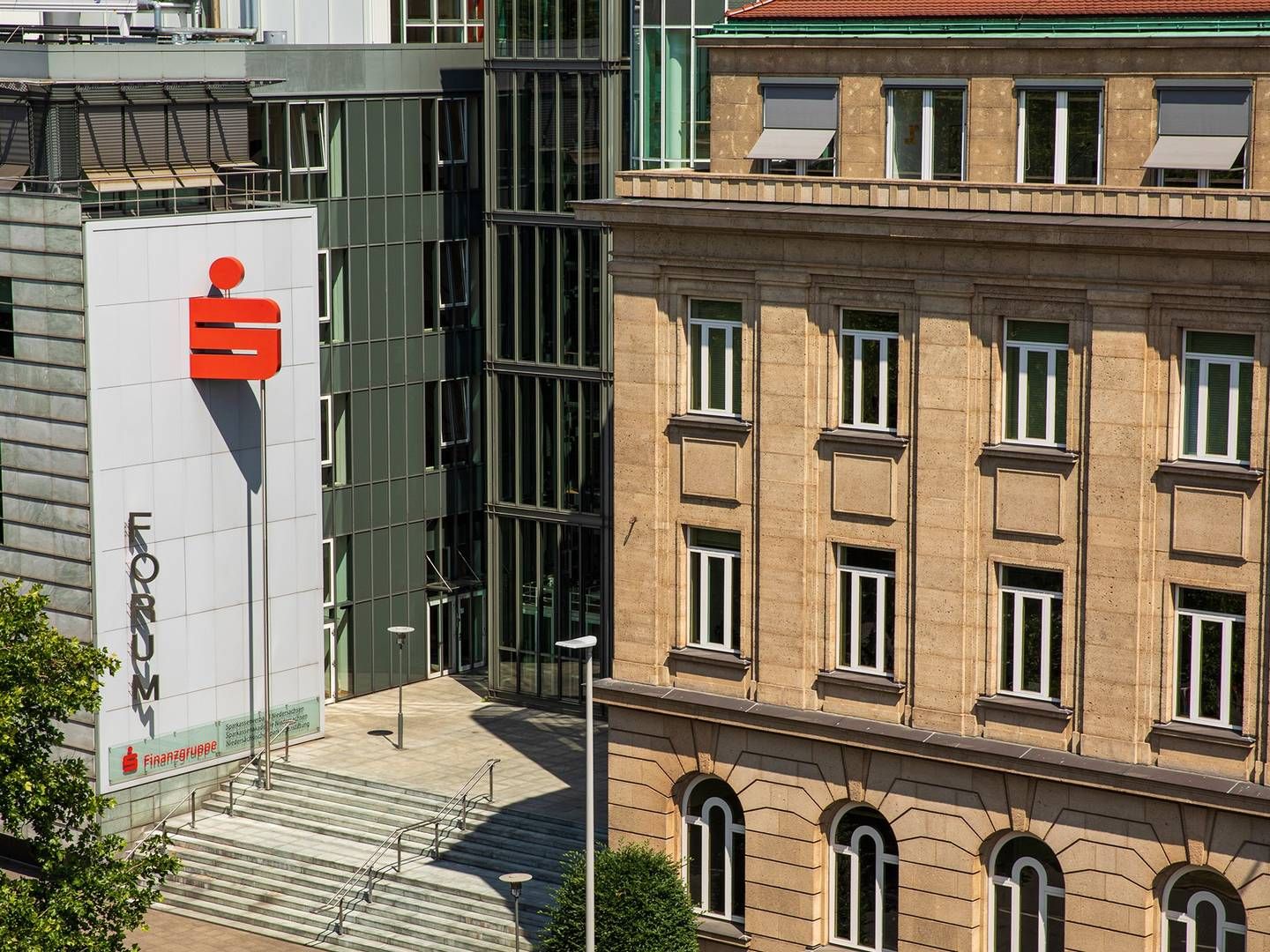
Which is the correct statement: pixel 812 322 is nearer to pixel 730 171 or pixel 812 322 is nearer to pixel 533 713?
pixel 730 171

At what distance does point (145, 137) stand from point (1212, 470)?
32.7 m

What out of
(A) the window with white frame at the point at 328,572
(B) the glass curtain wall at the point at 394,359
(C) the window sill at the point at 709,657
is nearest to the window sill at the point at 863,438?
(C) the window sill at the point at 709,657

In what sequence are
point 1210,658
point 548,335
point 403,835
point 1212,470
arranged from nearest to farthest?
point 1212,470 → point 1210,658 → point 403,835 → point 548,335

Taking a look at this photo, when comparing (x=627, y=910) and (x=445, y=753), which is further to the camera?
(x=445, y=753)

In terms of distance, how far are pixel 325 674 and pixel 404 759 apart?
25.2ft

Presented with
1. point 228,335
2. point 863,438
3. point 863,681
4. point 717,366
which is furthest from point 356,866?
point 863,438

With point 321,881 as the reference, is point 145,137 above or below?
above

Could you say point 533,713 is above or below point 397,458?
below

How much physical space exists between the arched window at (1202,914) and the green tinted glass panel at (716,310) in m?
15.2

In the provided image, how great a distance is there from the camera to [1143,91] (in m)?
43.6

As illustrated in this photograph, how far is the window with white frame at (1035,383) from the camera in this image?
1747 inches

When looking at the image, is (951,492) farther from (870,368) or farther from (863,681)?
(863,681)

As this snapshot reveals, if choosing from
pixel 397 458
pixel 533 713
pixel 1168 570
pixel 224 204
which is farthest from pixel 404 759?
pixel 1168 570

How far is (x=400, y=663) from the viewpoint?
228ft
